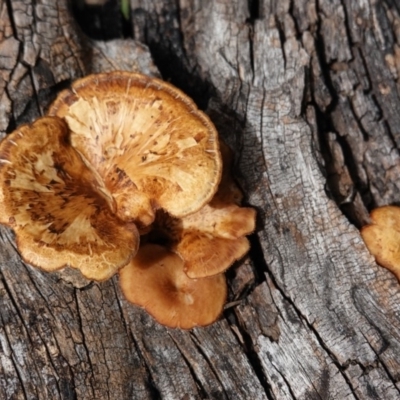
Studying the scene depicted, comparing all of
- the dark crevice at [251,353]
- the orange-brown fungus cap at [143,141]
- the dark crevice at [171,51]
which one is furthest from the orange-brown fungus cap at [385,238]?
the dark crevice at [171,51]

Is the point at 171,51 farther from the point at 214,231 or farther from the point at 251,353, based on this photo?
the point at 251,353

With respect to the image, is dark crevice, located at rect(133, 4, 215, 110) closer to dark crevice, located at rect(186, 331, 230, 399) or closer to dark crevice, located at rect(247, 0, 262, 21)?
dark crevice, located at rect(247, 0, 262, 21)

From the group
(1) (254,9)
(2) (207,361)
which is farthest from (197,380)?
(1) (254,9)

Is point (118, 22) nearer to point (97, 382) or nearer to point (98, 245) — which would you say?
point (98, 245)

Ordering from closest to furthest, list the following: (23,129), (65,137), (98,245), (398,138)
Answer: (98,245) < (23,129) < (65,137) < (398,138)

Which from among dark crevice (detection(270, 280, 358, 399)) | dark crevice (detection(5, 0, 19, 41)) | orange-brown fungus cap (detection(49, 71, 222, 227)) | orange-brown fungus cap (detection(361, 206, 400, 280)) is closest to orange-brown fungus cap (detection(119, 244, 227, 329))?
orange-brown fungus cap (detection(49, 71, 222, 227))

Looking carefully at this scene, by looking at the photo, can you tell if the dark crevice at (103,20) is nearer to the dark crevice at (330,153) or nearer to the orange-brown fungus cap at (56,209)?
the orange-brown fungus cap at (56,209)

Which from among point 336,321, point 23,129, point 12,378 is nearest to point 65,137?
point 23,129
